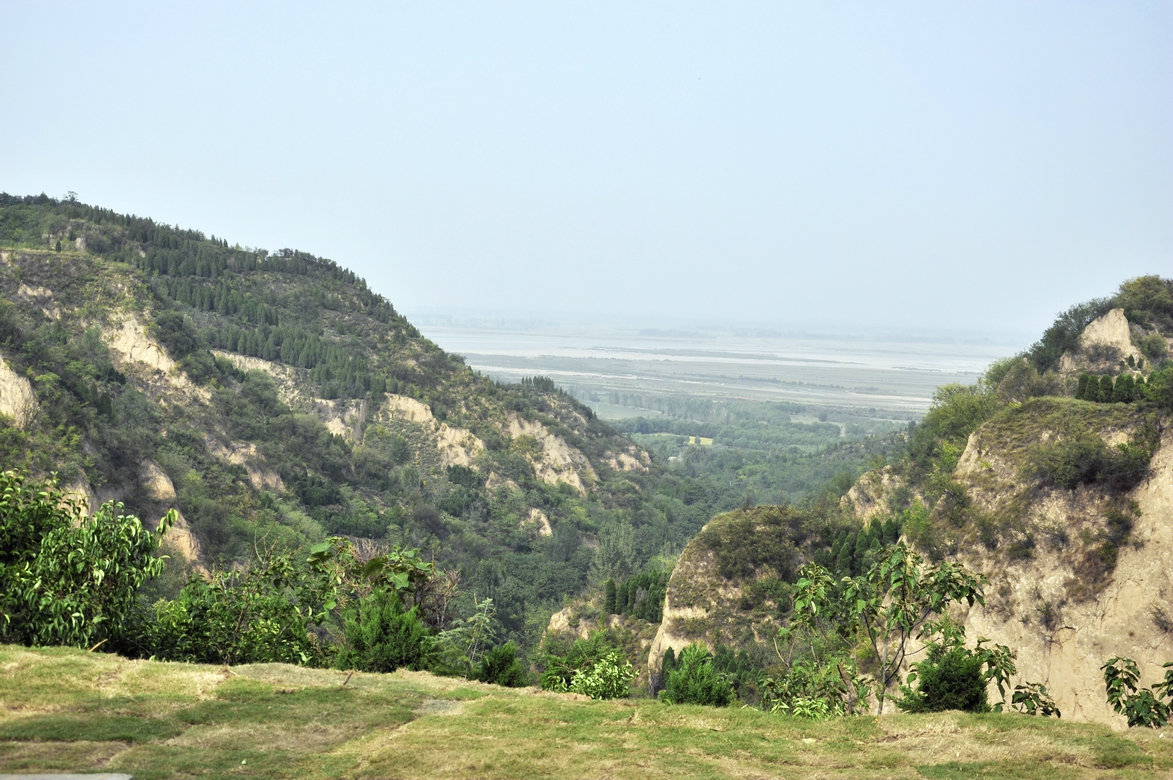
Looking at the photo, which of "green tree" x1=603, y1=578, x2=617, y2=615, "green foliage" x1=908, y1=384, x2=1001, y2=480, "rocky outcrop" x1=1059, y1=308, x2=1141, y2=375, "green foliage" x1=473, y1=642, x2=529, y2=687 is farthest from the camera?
"rocky outcrop" x1=1059, y1=308, x2=1141, y2=375

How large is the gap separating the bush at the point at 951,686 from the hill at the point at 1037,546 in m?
4.58

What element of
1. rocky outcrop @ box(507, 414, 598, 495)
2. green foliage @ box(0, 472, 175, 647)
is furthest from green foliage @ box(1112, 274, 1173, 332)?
green foliage @ box(0, 472, 175, 647)

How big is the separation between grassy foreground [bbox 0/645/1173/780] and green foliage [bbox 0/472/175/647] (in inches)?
33.1

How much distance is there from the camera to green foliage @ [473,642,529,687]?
15.3m

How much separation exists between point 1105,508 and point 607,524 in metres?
45.4

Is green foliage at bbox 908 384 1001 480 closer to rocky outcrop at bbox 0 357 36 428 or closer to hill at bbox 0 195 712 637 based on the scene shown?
hill at bbox 0 195 712 637

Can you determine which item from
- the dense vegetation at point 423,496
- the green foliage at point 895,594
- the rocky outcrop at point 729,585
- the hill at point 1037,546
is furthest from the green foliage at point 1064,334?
the green foliage at point 895,594

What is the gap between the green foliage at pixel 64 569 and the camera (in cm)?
1327

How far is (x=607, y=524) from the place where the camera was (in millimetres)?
69625

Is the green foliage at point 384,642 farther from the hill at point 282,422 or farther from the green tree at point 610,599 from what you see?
the green tree at point 610,599

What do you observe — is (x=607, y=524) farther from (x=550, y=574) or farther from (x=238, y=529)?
(x=238, y=529)

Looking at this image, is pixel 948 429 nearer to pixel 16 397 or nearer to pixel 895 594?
pixel 895 594

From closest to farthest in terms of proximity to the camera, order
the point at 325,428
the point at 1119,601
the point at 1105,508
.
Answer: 1. the point at 1119,601
2. the point at 1105,508
3. the point at 325,428

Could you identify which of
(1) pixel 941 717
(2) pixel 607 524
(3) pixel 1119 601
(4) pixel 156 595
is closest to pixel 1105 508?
(3) pixel 1119 601
